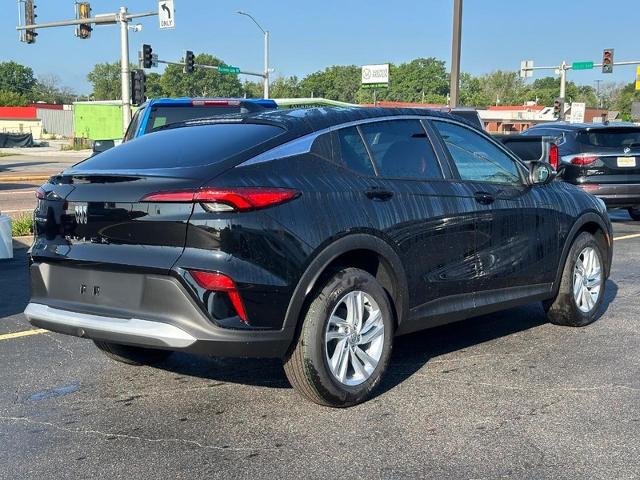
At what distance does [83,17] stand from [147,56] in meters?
3.72

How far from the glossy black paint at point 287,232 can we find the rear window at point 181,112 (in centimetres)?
620

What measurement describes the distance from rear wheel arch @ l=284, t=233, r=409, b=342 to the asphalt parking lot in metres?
0.57

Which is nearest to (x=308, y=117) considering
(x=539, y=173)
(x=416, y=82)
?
(x=539, y=173)

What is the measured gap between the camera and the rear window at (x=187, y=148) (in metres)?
4.13

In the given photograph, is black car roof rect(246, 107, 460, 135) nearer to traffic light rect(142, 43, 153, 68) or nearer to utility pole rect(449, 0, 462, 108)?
utility pole rect(449, 0, 462, 108)

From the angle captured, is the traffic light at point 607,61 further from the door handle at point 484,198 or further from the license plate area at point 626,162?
the door handle at point 484,198

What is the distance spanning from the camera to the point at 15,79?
156 meters

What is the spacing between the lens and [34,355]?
536 cm

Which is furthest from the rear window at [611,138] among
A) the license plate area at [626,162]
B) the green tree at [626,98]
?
the green tree at [626,98]

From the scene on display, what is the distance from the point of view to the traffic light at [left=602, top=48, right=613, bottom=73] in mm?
38562

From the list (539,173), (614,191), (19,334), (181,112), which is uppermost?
(181,112)

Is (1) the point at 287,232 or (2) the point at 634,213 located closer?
(1) the point at 287,232

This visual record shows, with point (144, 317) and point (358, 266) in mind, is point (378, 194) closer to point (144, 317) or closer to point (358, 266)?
point (358, 266)

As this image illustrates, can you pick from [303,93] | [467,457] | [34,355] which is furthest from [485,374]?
[303,93]
